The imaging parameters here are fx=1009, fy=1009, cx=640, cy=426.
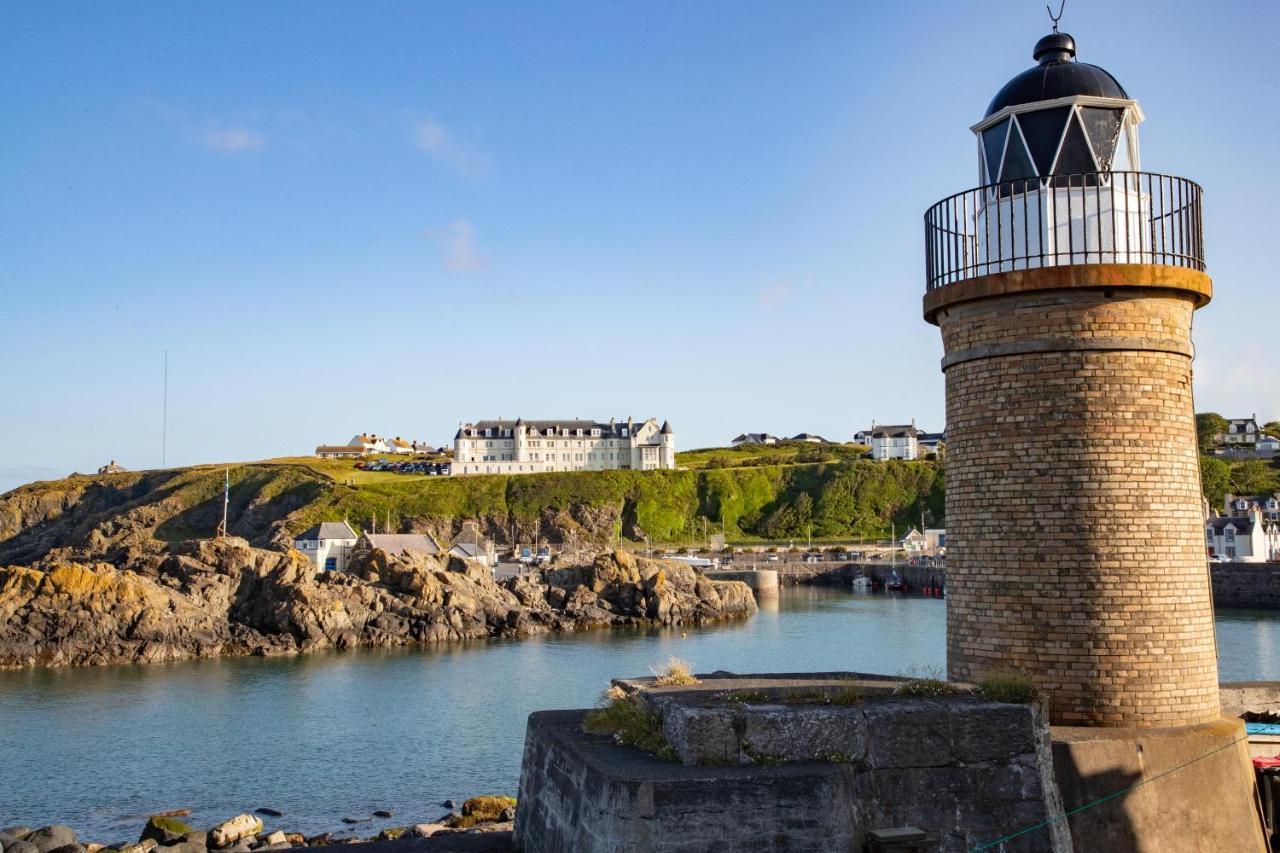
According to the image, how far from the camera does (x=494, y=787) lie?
24.0 m

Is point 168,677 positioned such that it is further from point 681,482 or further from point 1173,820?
point 681,482

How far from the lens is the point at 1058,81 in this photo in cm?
901

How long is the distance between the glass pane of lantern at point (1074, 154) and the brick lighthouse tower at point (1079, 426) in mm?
18

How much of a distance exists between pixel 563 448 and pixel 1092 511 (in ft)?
451

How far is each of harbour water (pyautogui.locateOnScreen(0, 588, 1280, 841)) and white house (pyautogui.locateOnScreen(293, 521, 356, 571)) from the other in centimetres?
2579

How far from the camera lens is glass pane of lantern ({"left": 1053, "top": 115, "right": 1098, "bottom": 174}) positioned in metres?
8.93

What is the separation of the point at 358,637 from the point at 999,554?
47.1 meters

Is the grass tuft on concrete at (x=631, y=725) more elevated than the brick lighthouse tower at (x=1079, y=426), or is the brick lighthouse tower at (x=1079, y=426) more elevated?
the brick lighthouse tower at (x=1079, y=426)

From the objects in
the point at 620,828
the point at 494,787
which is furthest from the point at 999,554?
the point at 494,787

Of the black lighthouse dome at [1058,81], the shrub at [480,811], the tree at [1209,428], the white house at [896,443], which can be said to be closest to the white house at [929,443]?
the white house at [896,443]

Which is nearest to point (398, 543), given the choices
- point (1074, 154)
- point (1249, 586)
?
point (1249, 586)

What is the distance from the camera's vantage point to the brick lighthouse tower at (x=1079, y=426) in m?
8.23

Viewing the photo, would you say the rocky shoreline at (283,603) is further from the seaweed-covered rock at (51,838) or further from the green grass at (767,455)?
the green grass at (767,455)

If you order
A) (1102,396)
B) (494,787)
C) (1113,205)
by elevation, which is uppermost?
(1113,205)
